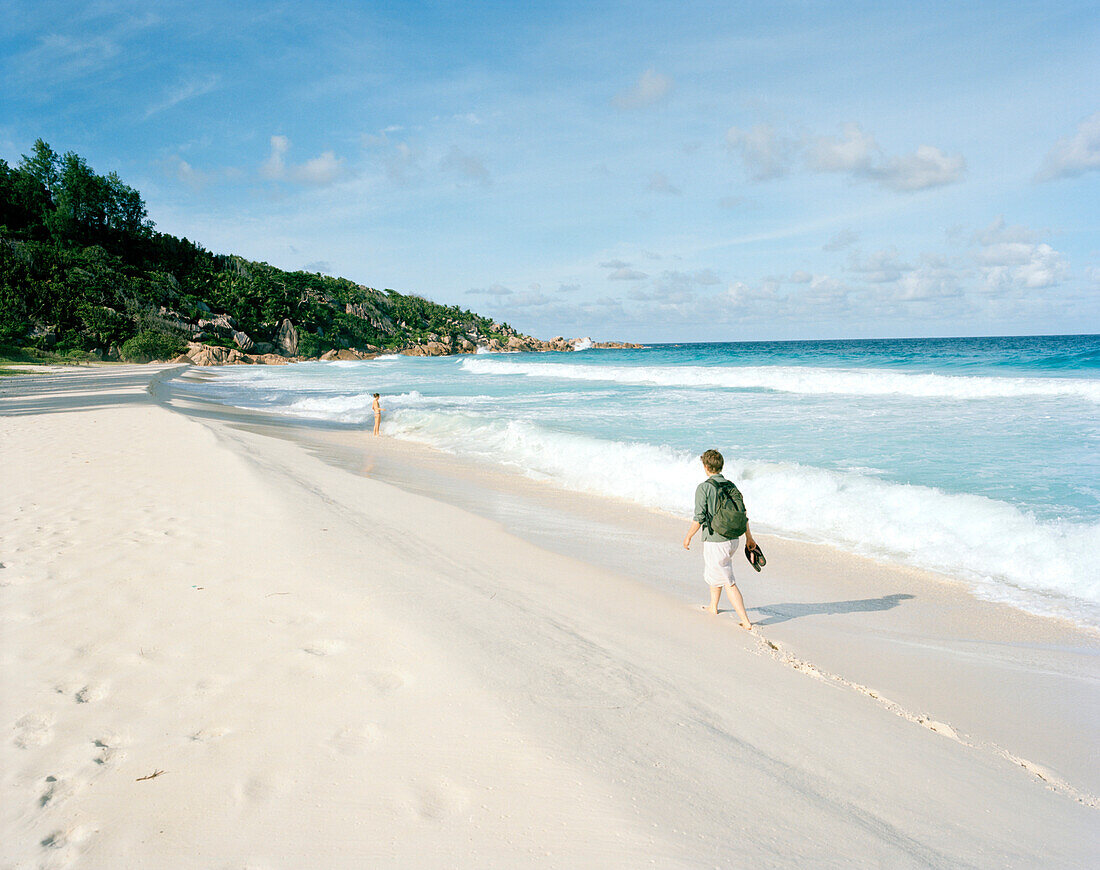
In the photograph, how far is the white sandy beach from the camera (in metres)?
2.17

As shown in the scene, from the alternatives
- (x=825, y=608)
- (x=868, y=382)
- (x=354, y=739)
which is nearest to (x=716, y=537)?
(x=825, y=608)

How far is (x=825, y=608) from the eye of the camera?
572cm

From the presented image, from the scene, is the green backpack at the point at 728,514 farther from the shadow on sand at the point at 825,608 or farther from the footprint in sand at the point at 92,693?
the footprint in sand at the point at 92,693

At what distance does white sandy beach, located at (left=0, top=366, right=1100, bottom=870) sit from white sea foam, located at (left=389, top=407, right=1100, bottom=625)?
0.81m

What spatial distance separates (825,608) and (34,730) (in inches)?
231

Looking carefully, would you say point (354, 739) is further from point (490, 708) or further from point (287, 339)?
point (287, 339)

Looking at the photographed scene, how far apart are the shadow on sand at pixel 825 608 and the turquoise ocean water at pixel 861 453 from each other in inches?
46.5

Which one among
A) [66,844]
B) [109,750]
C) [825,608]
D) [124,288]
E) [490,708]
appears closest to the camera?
[66,844]

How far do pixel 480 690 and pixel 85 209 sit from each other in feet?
305

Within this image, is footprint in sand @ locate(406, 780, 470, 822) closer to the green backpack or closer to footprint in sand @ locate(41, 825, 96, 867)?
footprint in sand @ locate(41, 825, 96, 867)

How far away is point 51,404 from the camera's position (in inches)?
694

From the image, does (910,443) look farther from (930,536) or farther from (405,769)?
(405,769)

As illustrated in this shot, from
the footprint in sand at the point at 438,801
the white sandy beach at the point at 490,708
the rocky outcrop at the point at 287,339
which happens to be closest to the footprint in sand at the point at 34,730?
the white sandy beach at the point at 490,708

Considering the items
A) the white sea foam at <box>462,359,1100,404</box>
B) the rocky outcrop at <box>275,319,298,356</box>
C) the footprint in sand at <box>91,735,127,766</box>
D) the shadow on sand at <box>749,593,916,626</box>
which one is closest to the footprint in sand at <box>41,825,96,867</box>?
the footprint in sand at <box>91,735,127,766</box>
